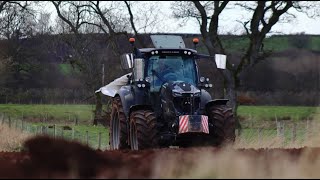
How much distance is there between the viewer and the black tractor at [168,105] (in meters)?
13.3

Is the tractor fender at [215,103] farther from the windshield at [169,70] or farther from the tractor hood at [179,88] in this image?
the windshield at [169,70]

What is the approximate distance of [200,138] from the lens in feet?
45.9

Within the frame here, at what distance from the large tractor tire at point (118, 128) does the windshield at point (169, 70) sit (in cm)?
107

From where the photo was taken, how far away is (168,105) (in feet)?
45.6

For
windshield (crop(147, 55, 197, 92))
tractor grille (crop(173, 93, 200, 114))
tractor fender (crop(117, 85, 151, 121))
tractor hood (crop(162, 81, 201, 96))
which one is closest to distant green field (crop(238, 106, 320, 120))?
windshield (crop(147, 55, 197, 92))

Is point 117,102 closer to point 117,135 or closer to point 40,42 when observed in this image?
point 117,135

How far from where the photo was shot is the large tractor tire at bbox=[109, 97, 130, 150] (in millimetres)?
14942

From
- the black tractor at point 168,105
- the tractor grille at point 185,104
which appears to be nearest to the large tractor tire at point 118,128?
the black tractor at point 168,105

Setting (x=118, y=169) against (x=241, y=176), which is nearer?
(x=241, y=176)

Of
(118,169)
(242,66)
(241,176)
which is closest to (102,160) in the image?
(118,169)

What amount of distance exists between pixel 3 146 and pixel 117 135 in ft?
14.2

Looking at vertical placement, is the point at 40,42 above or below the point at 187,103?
above

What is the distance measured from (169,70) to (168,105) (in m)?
1.16

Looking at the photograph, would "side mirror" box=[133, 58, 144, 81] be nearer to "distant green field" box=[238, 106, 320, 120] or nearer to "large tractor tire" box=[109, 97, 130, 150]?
"large tractor tire" box=[109, 97, 130, 150]
